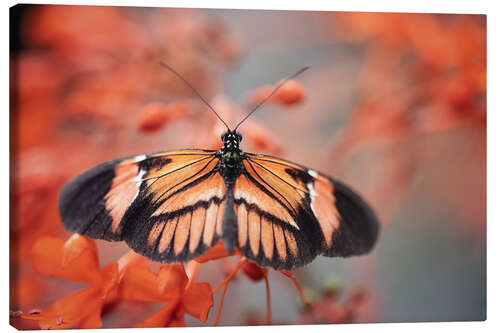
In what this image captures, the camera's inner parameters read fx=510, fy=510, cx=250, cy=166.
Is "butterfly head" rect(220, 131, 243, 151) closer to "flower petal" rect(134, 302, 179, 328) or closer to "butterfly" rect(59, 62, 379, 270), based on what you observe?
"butterfly" rect(59, 62, 379, 270)

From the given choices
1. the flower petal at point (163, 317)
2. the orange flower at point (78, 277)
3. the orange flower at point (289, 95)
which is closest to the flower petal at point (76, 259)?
the orange flower at point (78, 277)

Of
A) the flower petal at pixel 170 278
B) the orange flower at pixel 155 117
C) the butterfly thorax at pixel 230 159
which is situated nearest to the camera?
the flower petal at pixel 170 278

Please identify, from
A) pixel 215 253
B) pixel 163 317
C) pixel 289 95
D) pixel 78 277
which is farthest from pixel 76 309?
pixel 289 95

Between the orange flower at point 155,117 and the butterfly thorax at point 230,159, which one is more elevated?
the orange flower at point 155,117

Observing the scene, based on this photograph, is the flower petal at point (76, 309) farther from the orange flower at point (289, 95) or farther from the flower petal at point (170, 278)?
the orange flower at point (289, 95)
